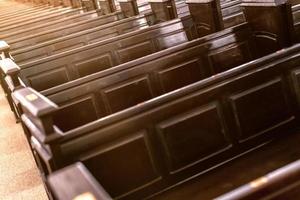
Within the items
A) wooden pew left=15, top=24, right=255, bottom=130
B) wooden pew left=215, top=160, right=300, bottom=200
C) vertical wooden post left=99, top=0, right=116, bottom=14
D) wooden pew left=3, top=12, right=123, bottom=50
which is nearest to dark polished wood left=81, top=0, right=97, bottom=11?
vertical wooden post left=99, top=0, right=116, bottom=14

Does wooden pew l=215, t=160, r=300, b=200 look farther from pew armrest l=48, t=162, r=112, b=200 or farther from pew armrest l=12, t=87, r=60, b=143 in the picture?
pew armrest l=12, t=87, r=60, b=143

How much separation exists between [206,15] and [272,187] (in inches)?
115

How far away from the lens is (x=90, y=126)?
196 cm

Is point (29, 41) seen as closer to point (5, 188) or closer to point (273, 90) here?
point (5, 188)

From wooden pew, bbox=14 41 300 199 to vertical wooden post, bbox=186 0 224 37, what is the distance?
53.7 inches

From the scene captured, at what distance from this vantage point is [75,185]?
5.01 feet

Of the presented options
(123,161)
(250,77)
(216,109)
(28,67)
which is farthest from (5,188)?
(250,77)

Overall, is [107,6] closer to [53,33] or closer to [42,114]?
[53,33]

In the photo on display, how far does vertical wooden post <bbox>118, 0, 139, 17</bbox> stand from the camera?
5094mm

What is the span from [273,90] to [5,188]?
7.54 feet

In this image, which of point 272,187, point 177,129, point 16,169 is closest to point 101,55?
point 16,169

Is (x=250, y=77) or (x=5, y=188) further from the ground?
(x=250, y=77)

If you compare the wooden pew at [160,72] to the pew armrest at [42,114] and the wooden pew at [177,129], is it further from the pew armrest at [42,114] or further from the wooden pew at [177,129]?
the pew armrest at [42,114]

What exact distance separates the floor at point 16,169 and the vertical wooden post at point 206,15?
2101mm
